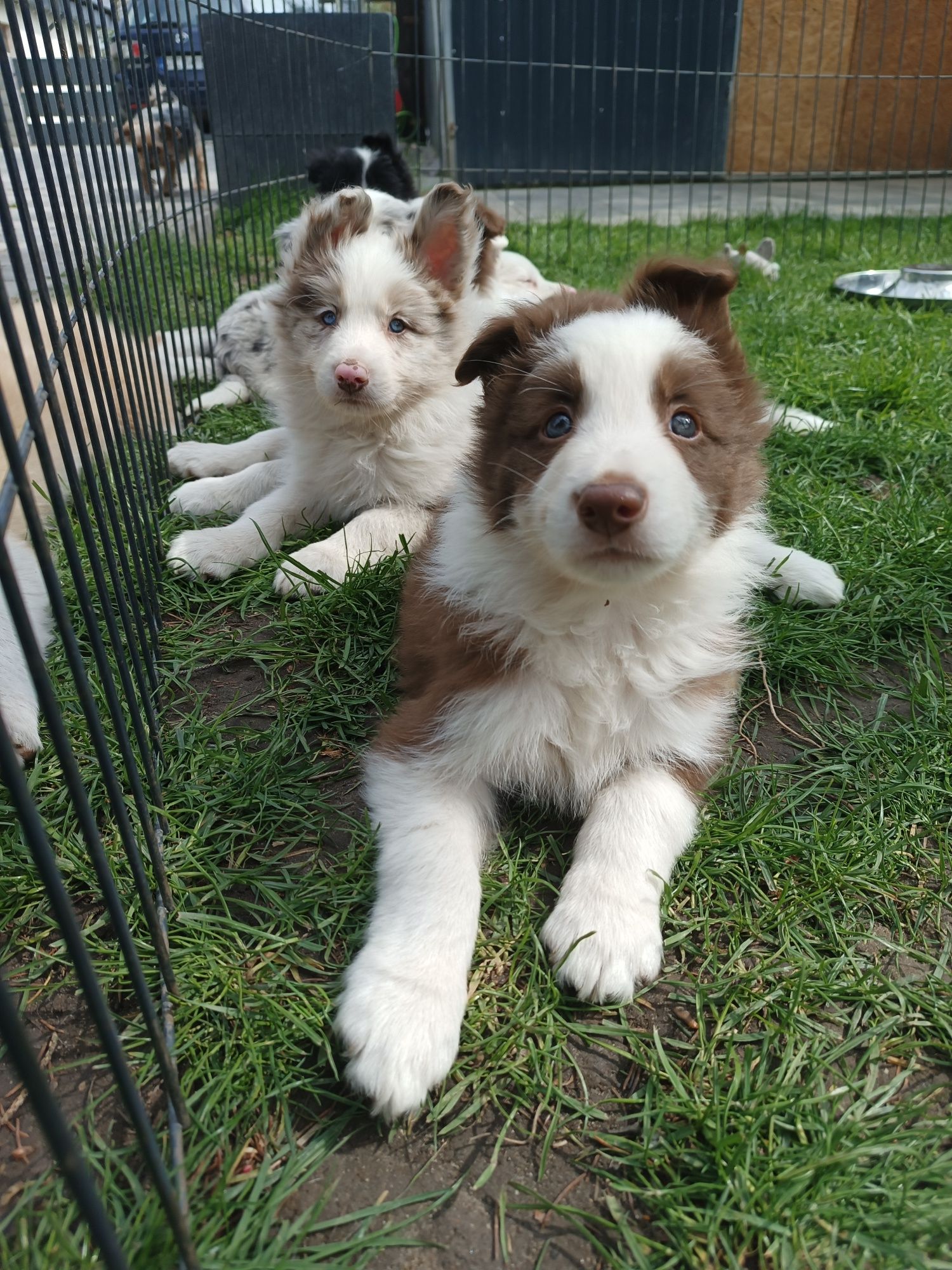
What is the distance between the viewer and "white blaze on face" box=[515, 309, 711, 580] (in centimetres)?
207

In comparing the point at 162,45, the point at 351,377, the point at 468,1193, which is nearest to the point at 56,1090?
the point at 468,1193

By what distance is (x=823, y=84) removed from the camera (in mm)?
15680

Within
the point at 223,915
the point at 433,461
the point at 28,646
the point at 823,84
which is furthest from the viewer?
the point at 823,84

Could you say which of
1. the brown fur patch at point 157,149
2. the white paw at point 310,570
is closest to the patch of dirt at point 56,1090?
the white paw at point 310,570

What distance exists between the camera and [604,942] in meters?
2.05

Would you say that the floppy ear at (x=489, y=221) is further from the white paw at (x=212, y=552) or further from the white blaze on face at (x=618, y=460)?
the white blaze on face at (x=618, y=460)

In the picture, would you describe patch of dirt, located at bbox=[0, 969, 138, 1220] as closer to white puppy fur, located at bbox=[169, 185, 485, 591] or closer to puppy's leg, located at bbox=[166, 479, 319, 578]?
puppy's leg, located at bbox=[166, 479, 319, 578]

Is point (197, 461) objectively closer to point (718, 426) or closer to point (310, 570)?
point (310, 570)

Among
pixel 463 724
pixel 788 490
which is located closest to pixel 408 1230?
pixel 463 724

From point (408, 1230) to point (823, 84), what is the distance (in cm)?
1802

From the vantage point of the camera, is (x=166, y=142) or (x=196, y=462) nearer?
(x=196, y=462)

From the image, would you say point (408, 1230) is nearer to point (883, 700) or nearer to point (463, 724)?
point (463, 724)

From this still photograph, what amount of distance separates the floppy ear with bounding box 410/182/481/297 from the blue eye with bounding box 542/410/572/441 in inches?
85.8

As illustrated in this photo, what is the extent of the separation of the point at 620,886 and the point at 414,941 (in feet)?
1.56
